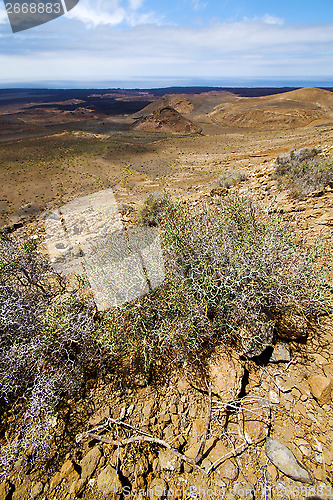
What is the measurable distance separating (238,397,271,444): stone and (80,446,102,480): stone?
1.22 meters

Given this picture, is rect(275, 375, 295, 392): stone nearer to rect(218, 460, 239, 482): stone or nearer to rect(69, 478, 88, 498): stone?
rect(218, 460, 239, 482): stone

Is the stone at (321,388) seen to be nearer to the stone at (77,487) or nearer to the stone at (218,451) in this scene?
the stone at (218,451)

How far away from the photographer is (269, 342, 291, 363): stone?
2.28m

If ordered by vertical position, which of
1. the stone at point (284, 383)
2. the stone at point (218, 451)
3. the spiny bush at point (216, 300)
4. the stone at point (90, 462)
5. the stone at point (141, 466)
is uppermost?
the spiny bush at point (216, 300)

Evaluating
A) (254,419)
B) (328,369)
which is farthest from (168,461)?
(328,369)

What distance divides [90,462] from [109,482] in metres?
0.22

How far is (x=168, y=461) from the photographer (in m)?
Answer: 1.88

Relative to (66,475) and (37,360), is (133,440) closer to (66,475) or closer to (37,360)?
(66,475)

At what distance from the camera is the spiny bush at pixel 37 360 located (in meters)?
1.96

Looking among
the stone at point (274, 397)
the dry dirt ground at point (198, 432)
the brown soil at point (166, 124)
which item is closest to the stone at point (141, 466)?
the dry dirt ground at point (198, 432)

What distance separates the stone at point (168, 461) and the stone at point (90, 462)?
0.51 m

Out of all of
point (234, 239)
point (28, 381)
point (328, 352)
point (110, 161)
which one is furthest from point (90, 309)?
point (110, 161)

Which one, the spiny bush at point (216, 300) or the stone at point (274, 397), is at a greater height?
the spiny bush at point (216, 300)

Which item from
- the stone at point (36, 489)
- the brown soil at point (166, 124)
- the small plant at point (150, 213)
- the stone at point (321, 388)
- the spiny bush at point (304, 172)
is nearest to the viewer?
the stone at point (36, 489)
